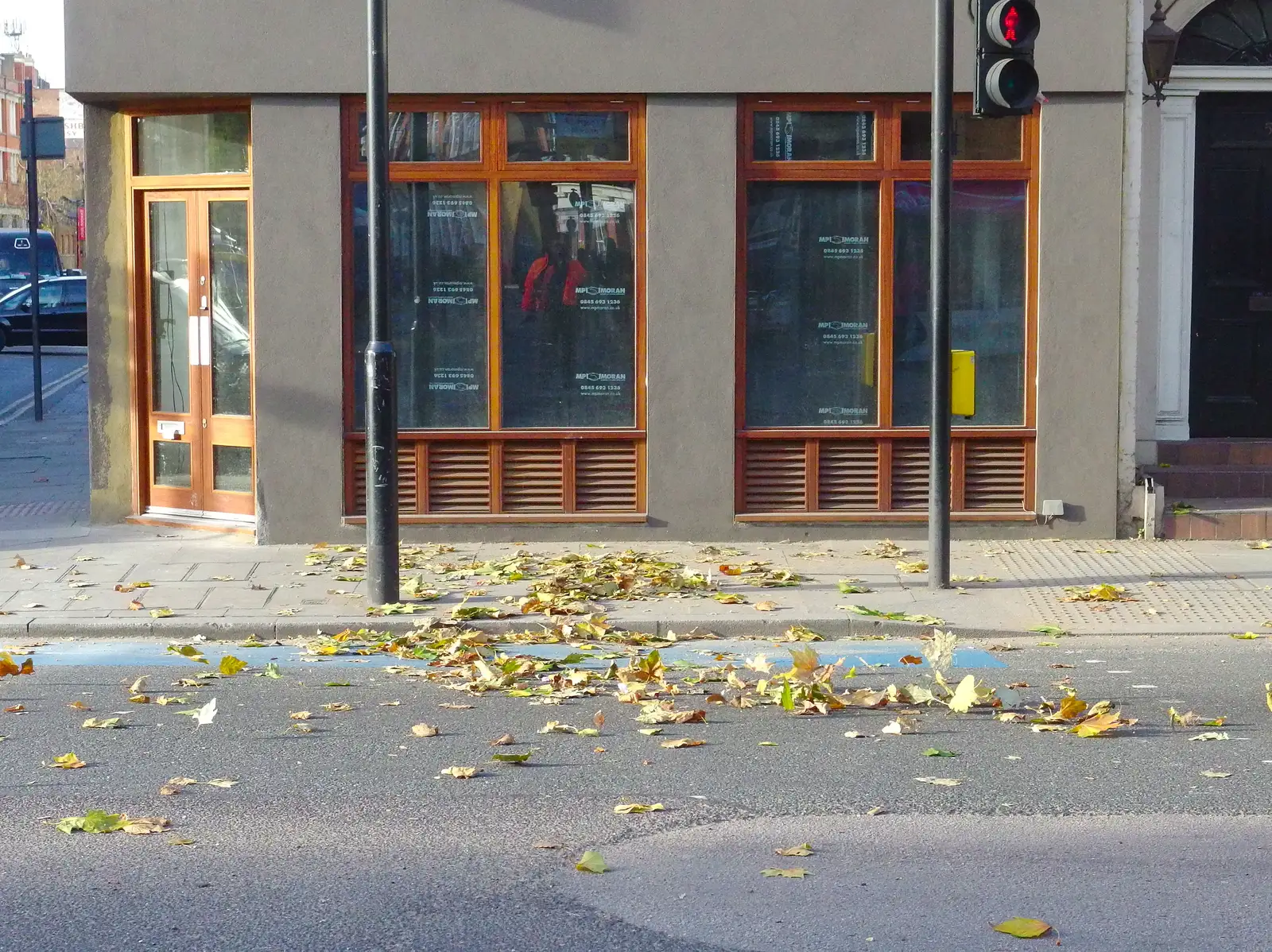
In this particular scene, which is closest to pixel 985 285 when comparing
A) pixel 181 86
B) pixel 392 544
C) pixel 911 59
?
pixel 911 59

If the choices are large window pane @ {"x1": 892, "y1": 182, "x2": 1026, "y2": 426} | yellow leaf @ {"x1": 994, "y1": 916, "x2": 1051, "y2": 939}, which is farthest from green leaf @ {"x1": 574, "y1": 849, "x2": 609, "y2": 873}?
large window pane @ {"x1": 892, "y1": 182, "x2": 1026, "y2": 426}

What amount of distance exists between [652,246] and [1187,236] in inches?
163

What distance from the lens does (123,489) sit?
1320 centimetres

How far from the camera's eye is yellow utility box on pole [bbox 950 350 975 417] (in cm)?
1079

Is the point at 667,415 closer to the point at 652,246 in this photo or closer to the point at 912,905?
the point at 652,246

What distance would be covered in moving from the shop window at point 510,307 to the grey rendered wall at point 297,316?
0.14 meters

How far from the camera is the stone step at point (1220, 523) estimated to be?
12.2m

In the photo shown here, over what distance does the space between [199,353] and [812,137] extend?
481 cm

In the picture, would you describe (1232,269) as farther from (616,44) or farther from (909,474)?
(616,44)

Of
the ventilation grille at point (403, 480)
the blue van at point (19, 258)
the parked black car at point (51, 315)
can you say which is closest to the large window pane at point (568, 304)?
the ventilation grille at point (403, 480)

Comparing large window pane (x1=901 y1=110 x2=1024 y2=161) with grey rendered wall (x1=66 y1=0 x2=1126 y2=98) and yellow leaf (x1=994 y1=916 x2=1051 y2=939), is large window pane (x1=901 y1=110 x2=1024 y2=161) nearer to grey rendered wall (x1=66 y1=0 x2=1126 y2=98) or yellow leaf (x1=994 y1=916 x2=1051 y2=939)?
grey rendered wall (x1=66 y1=0 x2=1126 y2=98)

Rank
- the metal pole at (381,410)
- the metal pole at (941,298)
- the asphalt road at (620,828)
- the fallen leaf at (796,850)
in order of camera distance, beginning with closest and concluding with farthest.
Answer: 1. the asphalt road at (620,828)
2. the fallen leaf at (796,850)
3. the metal pole at (381,410)
4. the metal pole at (941,298)

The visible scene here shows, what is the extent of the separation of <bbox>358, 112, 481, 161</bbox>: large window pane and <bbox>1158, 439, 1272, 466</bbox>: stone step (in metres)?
5.62

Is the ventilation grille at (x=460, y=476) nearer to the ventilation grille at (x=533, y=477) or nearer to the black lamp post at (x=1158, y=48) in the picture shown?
the ventilation grille at (x=533, y=477)
